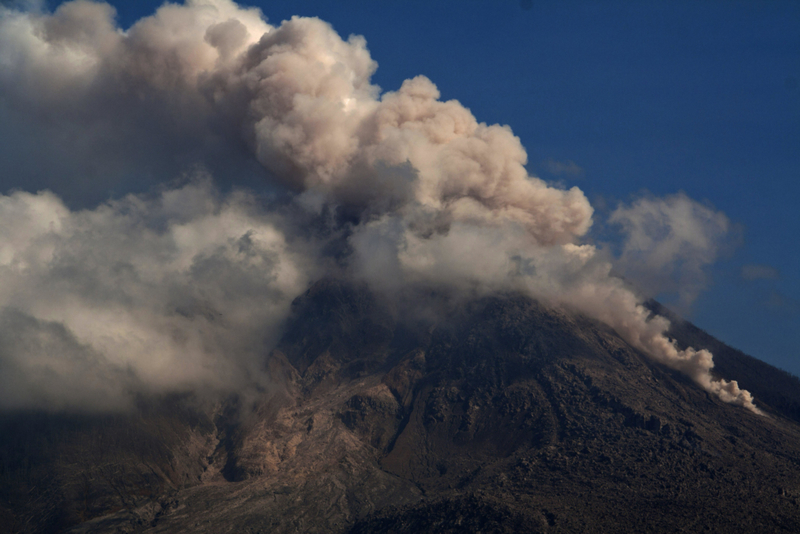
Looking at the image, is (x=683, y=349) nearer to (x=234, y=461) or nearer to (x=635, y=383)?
(x=635, y=383)

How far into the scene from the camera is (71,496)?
97438 mm

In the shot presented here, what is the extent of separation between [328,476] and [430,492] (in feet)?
49.9

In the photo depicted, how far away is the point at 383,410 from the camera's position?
4574 inches

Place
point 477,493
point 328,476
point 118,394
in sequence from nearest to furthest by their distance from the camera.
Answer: point 477,493 < point 328,476 < point 118,394

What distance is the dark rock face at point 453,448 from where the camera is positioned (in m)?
79.2

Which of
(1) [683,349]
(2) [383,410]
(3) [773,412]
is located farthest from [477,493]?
(1) [683,349]

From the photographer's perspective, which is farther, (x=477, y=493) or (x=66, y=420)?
(x=66, y=420)

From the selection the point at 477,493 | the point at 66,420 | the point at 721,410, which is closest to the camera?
the point at 477,493

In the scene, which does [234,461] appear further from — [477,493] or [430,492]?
[477,493]

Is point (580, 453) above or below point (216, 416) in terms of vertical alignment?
above

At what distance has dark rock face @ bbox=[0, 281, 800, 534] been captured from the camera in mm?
79188

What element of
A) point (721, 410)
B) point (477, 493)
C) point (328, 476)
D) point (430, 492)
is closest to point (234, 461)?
point (328, 476)

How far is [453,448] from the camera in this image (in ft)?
342

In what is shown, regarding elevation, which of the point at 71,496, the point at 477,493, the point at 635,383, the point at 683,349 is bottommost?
the point at 71,496
